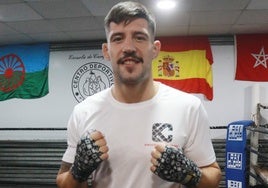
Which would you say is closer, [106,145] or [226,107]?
[106,145]

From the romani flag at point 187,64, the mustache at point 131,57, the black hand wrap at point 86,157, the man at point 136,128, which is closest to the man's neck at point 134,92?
the man at point 136,128

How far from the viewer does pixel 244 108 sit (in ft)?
19.2

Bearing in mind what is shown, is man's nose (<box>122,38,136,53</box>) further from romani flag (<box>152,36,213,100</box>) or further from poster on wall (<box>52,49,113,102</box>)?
poster on wall (<box>52,49,113,102</box>)

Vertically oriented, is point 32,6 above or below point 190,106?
above

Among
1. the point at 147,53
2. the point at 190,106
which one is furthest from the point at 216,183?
the point at 147,53

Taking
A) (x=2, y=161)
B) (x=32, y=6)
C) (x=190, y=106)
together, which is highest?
(x=32, y=6)

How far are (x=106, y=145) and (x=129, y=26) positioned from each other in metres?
0.57

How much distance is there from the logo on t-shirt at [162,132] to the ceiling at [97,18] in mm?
3047

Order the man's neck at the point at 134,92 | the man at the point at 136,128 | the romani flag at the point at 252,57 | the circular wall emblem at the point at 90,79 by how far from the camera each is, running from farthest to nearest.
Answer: the circular wall emblem at the point at 90,79, the romani flag at the point at 252,57, the man's neck at the point at 134,92, the man at the point at 136,128

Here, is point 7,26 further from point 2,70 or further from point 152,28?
point 152,28

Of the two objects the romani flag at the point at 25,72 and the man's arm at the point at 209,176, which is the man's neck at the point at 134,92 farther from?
the romani flag at the point at 25,72

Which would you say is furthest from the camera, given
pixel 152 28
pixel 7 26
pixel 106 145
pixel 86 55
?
pixel 86 55

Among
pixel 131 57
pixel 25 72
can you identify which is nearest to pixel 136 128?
pixel 131 57

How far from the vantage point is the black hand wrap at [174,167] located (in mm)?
1316
